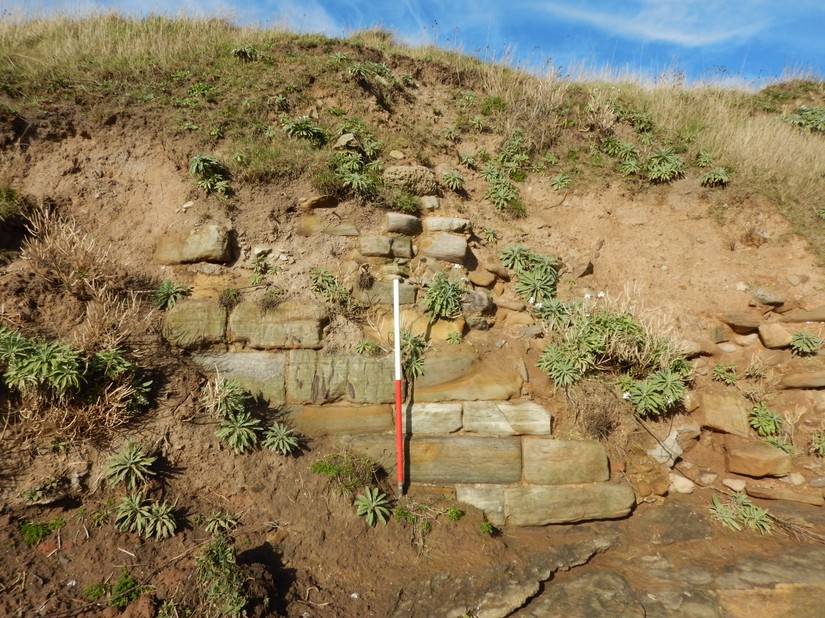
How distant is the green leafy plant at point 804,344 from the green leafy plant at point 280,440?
741 centimetres

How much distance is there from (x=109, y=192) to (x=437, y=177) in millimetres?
5643

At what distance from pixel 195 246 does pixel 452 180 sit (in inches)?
186

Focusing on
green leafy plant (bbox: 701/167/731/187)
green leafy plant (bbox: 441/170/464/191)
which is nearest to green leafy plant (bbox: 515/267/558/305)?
green leafy plant (bbox: 441/170/464/191)

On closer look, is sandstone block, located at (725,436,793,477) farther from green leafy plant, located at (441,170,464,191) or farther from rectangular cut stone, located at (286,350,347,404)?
green leafy plant, located at (441,170,464,191)

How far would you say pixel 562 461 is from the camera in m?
5.77

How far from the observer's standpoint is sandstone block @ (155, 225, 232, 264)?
22.6 ft

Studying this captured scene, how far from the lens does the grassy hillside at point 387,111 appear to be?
332 inches

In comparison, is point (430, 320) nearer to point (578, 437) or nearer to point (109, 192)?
point (578, 437)

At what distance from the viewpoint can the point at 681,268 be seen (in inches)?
340

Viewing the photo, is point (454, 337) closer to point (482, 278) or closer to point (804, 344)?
point (482, 278)

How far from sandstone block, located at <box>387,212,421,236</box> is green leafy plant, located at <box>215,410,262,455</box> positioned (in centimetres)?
381

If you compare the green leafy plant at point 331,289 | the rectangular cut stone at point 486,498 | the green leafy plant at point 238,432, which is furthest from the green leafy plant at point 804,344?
the green leafy plant at point 238,432

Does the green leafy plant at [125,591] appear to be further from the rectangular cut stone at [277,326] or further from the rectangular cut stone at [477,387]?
the rectangular cut stone at [477,387]

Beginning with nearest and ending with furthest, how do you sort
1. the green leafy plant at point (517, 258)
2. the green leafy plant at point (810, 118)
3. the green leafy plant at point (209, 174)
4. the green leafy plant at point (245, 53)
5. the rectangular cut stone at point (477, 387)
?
the rectangular cut stone at point (477, 387), the green leafy plant at point (209, 174), the green leafy plant at point (517, 258), the green leafy plant at point (245, 53), the green leafy plant at point (810, 118)
